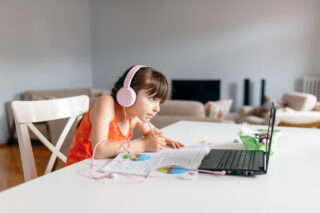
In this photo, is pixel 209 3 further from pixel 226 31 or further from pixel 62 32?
pixel 62 32

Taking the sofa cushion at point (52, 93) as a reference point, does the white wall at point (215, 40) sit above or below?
above

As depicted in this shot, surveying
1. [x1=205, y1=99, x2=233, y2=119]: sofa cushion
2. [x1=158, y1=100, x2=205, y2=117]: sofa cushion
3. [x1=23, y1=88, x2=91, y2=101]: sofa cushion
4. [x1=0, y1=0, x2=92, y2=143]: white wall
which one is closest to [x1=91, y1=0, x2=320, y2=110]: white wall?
[x1=0, y1=0, x2=92, y2=143]: white wall

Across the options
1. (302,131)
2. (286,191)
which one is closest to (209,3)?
(302,131)

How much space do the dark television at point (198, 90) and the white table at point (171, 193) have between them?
15.5ft

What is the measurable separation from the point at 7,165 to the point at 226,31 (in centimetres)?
411

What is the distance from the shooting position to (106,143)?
1.02m

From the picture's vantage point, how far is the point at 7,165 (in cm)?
326

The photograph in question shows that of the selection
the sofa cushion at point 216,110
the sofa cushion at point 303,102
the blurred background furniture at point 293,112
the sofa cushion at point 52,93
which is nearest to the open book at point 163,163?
the blurred background furniture at point 293,112

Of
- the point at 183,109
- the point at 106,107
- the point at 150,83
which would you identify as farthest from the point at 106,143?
the point at 183,109

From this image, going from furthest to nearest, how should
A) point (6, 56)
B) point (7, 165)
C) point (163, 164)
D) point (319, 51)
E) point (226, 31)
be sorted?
1. point (226, 31)
2. point (319, 51)
3. point (6, 56)
4. point (7, 165)
5. point (163, 164)

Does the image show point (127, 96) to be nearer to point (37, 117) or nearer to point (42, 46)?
point (37, 117)

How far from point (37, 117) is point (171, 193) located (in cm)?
70

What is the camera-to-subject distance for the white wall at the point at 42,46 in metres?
4.45

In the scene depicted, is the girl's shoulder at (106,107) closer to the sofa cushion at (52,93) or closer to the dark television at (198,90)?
the sofa cushion at (52,93)
